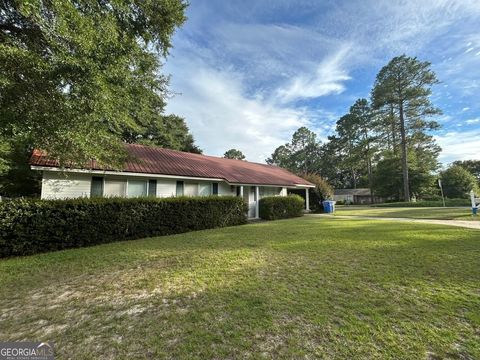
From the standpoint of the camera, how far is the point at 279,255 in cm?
619

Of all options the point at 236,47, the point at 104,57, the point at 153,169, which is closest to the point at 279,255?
the point at 104,57

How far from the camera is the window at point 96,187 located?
11259 mm

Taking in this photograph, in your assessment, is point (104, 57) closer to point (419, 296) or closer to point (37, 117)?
point (37, 117)

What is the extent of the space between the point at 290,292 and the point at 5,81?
7.84 meters

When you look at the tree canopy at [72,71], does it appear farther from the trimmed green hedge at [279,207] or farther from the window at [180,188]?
the trimmed green hedge at [279,207]

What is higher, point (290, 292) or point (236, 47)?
point (236, 47)

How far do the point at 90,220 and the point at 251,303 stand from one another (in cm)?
690

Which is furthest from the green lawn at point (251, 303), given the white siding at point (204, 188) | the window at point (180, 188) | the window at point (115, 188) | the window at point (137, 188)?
the white siding at point (204, 188)

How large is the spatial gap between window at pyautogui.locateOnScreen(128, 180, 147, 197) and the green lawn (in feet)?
19.7

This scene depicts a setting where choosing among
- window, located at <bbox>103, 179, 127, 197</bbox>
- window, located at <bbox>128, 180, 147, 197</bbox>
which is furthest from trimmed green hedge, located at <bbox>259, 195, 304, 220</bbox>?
window, located at <bbox>103, 179, 127, 197</bbox>

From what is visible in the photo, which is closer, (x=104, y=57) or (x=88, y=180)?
(x=104, y=57)

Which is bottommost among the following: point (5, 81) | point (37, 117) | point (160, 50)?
point (37, 117)

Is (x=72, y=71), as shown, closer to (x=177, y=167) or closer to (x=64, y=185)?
(x=64, y=185)

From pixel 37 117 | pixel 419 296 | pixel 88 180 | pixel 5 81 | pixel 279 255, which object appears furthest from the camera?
pixel 88 180
